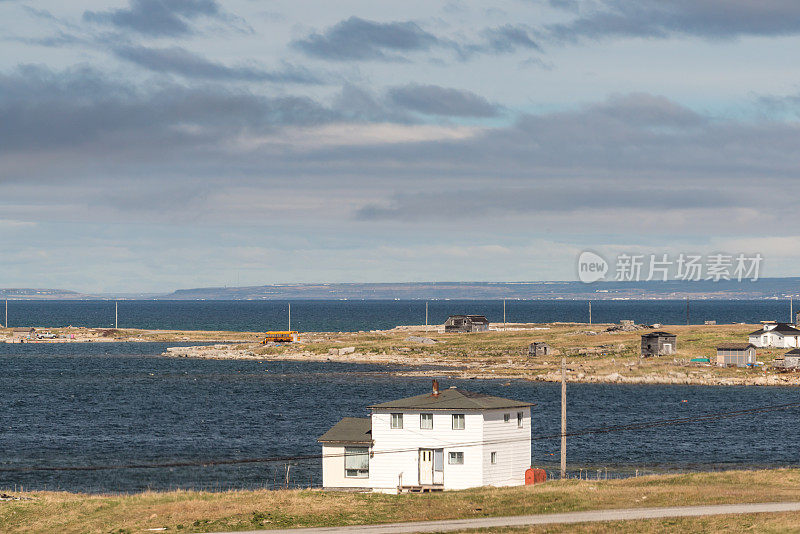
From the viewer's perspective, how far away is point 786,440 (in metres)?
102

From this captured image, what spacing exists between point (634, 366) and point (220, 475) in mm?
100061

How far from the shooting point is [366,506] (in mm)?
53344

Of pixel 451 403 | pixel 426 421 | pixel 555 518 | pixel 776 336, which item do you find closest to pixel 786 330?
pixel 776 336

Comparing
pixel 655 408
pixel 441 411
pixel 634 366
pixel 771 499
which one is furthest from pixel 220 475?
pixel 634 366

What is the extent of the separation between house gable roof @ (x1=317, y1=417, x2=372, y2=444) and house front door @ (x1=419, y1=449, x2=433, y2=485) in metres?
3.37

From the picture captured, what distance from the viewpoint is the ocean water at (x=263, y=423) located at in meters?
83.3

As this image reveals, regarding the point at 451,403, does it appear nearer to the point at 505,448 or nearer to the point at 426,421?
the point at 426,421

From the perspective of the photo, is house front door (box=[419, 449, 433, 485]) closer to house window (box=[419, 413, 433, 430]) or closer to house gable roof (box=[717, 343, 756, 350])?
house window (box=[419, 413, 433, 430])

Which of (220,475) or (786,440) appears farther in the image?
(786,440)

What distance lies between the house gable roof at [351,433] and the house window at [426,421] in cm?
332

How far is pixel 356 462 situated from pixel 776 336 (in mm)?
123919

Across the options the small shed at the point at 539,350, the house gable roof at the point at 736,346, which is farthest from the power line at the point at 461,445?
the small shed at the point at 539,350

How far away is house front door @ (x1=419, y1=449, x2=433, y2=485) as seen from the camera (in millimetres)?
64062

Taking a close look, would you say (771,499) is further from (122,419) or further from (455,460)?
(122,419)
